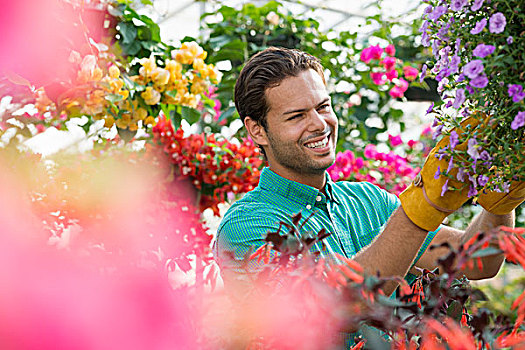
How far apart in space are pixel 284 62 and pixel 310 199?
1.24 feet

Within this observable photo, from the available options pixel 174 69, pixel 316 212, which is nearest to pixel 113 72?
pixel 174 69

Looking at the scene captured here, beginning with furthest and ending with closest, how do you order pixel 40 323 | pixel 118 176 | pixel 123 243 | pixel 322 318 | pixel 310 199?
pixel 310 199
pixel 118 176
pixel 123 243
pixel 322 318
pixel 40 323

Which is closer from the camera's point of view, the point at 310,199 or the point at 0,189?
the point at 0,189

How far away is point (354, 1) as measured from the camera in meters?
5.32

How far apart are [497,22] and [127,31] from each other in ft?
4.97

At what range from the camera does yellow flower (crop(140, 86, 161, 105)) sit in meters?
1.85

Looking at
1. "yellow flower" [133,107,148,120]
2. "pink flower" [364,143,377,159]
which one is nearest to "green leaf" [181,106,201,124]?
"yellow flower" [133,107,148,120]

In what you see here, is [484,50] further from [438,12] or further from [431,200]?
[431,200]

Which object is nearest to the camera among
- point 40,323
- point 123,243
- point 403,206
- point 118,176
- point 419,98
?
point 40,323

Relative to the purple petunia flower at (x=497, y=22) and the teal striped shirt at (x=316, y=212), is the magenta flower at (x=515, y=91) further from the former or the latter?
the teal striped shirt at (x=316, y=212)

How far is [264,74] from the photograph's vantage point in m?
1.51

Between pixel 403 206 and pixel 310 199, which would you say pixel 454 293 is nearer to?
pixel 403 206

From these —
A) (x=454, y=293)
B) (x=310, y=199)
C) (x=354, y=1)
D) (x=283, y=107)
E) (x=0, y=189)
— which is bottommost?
(x=354, y=1)

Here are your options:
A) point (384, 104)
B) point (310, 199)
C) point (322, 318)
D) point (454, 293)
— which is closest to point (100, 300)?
point (322, 318)
